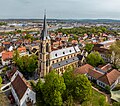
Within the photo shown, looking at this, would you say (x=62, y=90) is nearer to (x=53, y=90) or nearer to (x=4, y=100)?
(x=53, y=90)

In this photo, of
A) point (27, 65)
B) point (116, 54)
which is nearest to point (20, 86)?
point (27, 65)

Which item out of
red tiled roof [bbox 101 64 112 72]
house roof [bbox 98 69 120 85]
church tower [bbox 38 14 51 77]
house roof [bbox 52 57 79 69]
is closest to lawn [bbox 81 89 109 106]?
house roof [bbox 98 69 120 85]

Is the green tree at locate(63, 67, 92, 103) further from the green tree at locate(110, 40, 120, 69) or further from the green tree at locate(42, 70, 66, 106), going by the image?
the green tree at locate(110, 40, 120, 69)

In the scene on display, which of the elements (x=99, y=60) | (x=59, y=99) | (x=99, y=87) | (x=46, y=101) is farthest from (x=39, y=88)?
(x=99, y=60)

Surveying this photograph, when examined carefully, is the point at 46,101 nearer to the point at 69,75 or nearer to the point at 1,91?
the point at 69,75

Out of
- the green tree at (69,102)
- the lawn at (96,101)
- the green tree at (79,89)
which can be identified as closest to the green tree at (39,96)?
the green tree at (79,89)

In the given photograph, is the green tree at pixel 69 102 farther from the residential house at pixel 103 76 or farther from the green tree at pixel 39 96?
the residential house at pixel 103 76
